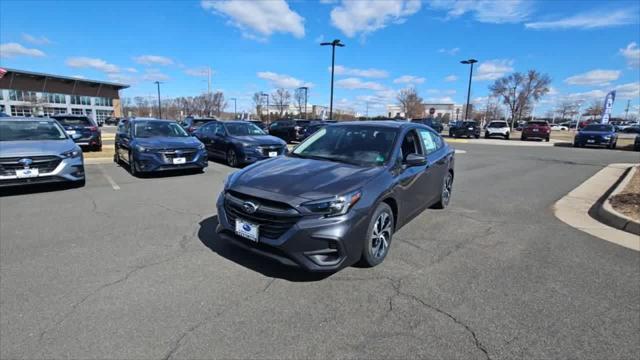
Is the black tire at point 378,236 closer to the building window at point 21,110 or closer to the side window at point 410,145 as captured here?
the side window at point 410,145

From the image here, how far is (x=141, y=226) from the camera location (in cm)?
487

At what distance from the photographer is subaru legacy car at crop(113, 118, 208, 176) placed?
8.38m

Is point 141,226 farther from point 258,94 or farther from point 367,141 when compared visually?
point 258,94

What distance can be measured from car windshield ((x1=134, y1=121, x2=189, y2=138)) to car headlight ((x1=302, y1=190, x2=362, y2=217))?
7771mm

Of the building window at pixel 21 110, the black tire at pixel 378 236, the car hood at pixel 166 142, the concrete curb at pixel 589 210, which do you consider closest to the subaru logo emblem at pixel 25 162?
the car hood at pixel 166 142

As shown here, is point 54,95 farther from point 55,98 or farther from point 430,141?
point 430,141

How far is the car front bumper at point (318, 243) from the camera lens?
3.00 meters

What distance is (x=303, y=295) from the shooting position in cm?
308

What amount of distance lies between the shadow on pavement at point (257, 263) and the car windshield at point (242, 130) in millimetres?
7283

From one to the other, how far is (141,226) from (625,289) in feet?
18.9

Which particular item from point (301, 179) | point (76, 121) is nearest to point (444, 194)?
point (301, 179)

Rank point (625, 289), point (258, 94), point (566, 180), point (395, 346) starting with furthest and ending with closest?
1. point (258, 94)
2. point (566, 180)
3. point (625, 289)
4. point (395, 346)

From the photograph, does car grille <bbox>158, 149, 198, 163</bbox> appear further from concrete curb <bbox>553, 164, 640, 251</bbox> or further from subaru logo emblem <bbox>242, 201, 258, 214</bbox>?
concrete curb <bbox>553, 164, 640, 251</bbox>

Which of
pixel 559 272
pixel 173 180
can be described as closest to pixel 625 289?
pixel 559 272
